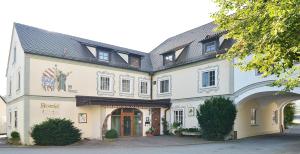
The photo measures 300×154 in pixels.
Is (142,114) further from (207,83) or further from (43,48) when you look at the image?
(43,48)

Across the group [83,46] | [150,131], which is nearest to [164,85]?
[150,131]

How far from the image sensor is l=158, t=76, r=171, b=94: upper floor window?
27406 millimetres

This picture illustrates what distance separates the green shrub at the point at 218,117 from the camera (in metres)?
21.2

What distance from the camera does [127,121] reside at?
25.3 metres

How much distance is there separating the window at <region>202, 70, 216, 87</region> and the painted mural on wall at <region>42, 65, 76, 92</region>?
34.0 feet

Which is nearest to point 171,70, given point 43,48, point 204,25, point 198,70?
point 198,70

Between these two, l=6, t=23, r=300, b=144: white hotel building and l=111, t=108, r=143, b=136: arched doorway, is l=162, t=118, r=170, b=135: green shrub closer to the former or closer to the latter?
l=6, t=23, r=300, b=144: white hotel building

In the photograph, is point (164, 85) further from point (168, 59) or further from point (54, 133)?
point (54, 133)

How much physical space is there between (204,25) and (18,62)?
54.0 feet

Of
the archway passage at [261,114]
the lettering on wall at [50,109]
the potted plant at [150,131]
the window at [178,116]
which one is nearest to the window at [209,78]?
the archway passage at [261,114]

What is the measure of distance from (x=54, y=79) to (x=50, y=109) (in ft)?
7.20

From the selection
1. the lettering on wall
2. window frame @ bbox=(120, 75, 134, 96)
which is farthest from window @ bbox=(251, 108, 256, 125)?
the lettering on wall

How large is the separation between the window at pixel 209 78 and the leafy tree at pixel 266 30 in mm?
13204

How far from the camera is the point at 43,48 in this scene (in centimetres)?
2231
